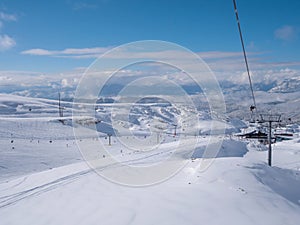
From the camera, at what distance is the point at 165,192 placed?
285 inches

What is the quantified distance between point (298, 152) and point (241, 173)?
60.9 feet

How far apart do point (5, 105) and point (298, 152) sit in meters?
92.9

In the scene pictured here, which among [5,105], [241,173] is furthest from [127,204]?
[5,105]

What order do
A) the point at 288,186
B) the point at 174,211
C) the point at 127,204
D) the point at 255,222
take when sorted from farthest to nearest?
the point at 288,186 < the point at 127,204 < the point at 174,211 < the point at 255,222

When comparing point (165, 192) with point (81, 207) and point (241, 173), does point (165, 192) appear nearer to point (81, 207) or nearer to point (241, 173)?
point (81, 207)

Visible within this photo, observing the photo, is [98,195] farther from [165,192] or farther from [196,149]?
[196,149]

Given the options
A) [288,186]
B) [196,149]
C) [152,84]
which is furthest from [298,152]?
[152,84]

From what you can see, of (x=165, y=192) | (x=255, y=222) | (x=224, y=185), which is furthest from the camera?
(x=224, y=185)

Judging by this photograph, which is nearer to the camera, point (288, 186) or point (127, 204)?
point (127, 204)

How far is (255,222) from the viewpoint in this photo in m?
5.36

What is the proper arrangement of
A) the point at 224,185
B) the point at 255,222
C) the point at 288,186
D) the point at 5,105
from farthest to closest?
the point at 5,105, the point at 288,186, the point at 224,185, the point at 255,222

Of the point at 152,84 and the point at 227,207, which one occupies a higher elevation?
the point at 152,84

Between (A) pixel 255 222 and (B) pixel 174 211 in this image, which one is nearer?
(A) pixel 255 222

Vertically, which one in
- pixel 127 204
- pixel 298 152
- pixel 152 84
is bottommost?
pixel 298 152
